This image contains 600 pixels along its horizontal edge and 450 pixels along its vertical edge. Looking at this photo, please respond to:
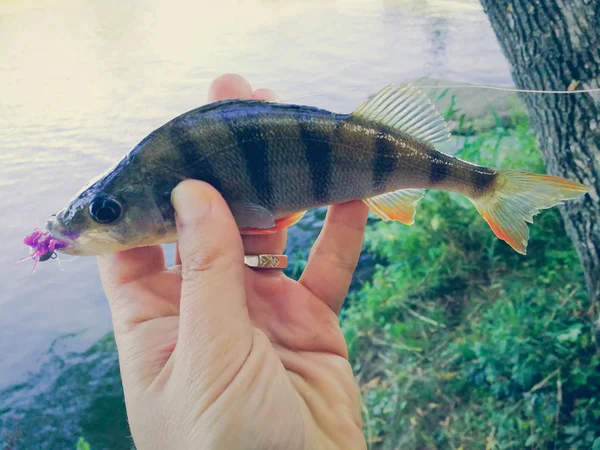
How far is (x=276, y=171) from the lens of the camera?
1423 mm

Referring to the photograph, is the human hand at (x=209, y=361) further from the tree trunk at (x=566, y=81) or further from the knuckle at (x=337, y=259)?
the tree trunk at (x=566, y=81)

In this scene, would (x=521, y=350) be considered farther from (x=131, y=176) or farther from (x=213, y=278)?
(x=131, y=176)

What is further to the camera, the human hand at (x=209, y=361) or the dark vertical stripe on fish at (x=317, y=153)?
the dark vertical stripe on fish at (x=317, y=153)

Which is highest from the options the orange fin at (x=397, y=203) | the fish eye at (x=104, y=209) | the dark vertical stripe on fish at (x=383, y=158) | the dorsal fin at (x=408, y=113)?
the dorsal fin at (x=408, y=113)

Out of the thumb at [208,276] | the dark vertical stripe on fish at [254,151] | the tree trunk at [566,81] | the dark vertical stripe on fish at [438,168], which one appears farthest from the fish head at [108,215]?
the tree trunk at [566,81]

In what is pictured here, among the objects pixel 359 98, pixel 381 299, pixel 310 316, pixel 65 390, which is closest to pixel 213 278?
pixel 310 316

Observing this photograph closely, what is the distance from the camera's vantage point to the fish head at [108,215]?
→ 1293mm

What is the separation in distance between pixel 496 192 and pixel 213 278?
3.11 ft

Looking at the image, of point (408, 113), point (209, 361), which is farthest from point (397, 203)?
point (209, 361)

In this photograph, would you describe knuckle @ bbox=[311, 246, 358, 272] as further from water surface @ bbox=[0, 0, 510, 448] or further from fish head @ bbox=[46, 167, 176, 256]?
water surface @ bbox=[0, 0, 510, 448]

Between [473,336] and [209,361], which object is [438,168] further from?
[473,336]

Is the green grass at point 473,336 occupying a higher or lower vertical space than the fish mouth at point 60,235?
lower

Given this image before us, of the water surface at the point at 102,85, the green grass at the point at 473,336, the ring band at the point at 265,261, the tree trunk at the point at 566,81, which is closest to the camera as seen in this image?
the ring band at the point at 265,261

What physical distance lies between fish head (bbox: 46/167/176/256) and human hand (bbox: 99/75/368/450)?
12 centimetres
